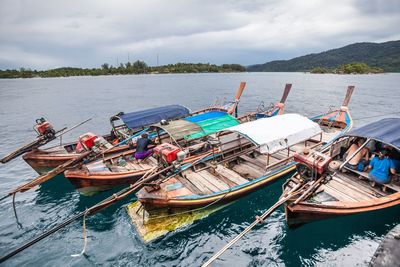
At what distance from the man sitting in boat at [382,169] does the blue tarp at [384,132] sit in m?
0.65

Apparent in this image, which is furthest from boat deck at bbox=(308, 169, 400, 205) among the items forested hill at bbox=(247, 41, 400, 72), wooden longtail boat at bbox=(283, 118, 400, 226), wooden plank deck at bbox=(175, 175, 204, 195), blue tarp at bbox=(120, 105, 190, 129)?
forested hill at bbox=(247, 41, 400, 72)

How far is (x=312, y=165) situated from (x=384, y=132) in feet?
15.6

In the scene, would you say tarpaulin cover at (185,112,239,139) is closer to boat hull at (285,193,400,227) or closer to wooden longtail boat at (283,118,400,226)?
wooden longtail boat at (283,118,400,226)

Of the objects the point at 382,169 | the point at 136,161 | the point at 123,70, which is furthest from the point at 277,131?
the point at 123,70

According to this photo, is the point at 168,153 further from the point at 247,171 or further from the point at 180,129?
the point at 247,171

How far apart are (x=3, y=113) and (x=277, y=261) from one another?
Answer: 43634mm

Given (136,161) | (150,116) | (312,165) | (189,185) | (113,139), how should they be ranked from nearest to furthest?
1. (312,165)
2. (189,185)
3. (136,161)
4. (150,116)
5. (113,139)

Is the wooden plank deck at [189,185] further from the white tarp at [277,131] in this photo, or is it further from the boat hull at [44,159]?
the boat hull at [44,159]

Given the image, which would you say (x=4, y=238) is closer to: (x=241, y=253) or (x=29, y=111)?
(x=241, y=253)

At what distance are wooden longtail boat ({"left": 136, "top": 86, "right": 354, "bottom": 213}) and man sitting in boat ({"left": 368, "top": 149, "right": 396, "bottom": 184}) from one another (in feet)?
8.60

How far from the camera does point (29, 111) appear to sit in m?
37.4

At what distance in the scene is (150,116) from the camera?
54.0 feet

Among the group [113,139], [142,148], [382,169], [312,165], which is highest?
[312,165]

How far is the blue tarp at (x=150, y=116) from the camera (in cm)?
1554
